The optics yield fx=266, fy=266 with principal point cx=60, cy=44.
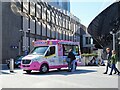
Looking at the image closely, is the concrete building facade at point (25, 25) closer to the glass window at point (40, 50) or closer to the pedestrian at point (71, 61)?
the glass window at point (40, 50)

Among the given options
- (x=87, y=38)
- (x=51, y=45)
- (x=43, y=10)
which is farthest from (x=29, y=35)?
(x=87, y=38)

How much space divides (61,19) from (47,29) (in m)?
13.7

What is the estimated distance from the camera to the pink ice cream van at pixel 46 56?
58.9 ft

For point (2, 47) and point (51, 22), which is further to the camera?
point (51, 22)

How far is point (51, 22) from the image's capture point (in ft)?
209

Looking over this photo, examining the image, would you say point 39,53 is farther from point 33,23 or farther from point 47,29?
point 47,29

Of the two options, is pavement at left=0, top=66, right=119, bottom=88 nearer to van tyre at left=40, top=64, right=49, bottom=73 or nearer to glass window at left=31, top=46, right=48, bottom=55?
van tyre at left=40, top=64, right=49, bottom=73

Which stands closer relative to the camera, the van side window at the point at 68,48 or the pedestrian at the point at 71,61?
the pedestrian at the point at 71,61

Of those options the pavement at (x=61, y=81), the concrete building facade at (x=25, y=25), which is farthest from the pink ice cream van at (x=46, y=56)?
the concrete building facade at (x=25, y=25)

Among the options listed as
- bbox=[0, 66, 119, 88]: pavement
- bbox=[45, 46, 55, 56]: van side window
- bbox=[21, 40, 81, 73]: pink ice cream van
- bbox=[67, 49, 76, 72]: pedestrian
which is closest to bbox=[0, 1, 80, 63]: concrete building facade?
bbox=[21, 40, 81, 73]: pink ice cream van

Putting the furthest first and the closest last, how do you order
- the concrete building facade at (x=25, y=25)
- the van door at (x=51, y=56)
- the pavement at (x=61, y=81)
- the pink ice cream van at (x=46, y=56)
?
the concrete building facade at (x=25, y=25) → the van door at (x=51, y=56) → the pink ice cream van at (x=46, y=56) → the pavement at (x=61, y=81)

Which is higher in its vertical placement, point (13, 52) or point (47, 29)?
point (47, 29)

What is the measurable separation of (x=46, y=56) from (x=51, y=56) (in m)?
0.54

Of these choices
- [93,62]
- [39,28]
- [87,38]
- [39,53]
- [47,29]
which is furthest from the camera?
[87,38]
